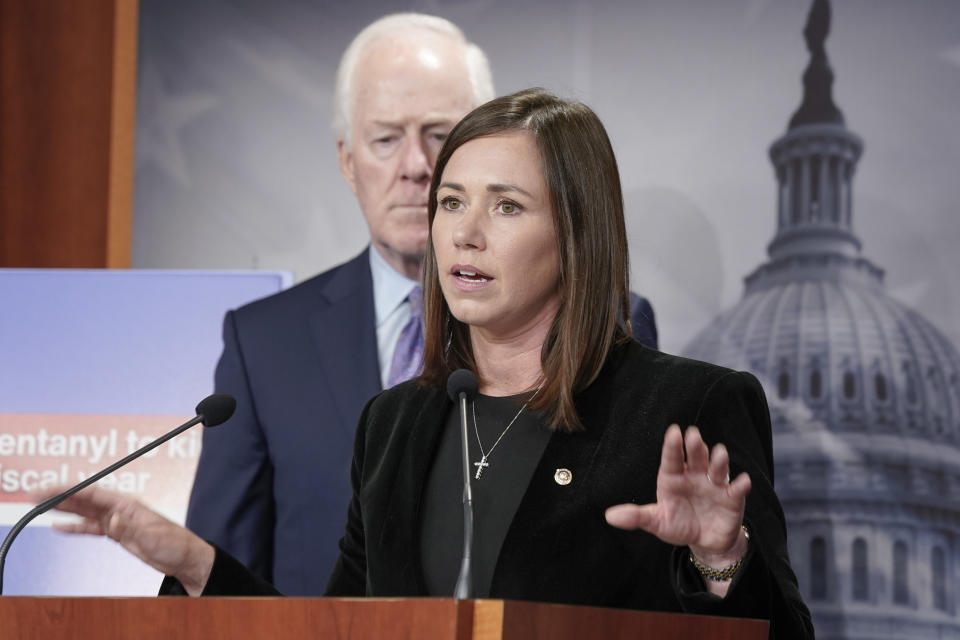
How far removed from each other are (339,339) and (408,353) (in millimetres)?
200

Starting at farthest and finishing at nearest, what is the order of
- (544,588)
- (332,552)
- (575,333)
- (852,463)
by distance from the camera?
(852,463) → (332,552) → (575,333) → (544,588)

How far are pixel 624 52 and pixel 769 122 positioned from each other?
1.86ft

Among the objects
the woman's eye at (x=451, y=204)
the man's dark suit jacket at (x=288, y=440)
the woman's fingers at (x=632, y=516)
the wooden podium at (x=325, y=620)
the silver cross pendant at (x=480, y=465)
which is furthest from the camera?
the man's dark suit jacket at (x=288, y=440)

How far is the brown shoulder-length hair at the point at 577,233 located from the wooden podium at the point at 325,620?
71 centimetres

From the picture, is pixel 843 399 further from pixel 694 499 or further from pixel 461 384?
pixel 694 499

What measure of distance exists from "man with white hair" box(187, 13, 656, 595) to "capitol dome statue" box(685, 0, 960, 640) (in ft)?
3.22

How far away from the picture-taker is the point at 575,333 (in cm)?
206

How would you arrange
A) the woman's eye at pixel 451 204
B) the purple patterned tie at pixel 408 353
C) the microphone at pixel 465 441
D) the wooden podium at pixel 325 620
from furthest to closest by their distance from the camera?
the purple patterned tie at pixel 408 353, the woman's eye at pixel 451 204, the microphone at pixel 465 441, the wooden podium at pixel 325 620

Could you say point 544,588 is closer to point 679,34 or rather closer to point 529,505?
point 529,505

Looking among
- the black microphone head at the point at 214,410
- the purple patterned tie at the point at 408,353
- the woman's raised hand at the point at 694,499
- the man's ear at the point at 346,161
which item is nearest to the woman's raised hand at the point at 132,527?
the black microphone head at the point at 214,410

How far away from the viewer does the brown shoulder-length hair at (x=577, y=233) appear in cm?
205

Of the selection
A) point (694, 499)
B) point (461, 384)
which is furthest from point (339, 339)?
point (694, 499)

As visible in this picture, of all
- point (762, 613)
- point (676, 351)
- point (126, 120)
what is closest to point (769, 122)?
point (676, 351)

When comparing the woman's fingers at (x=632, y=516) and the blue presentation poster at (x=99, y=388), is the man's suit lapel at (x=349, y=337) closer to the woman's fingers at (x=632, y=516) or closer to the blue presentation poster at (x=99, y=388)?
the blue presentation poster at (x=99, y=388)
